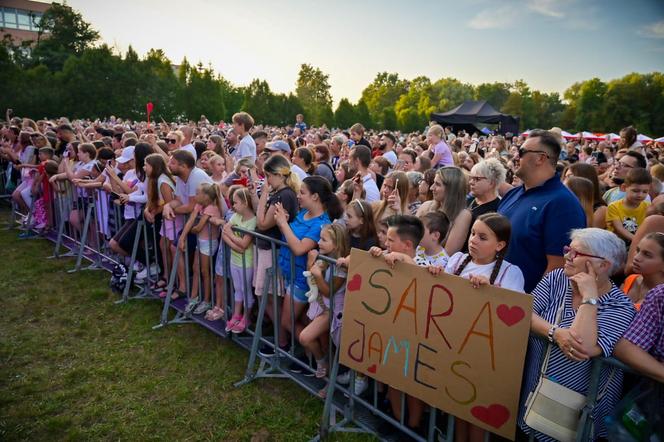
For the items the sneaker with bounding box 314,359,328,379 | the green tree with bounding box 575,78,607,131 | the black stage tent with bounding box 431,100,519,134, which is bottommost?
the sneaker with bounding box 314,359,328,379

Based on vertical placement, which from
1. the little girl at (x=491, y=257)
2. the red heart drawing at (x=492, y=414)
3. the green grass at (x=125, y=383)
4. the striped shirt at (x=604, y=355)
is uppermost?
the little girl at (x=491, y=257)

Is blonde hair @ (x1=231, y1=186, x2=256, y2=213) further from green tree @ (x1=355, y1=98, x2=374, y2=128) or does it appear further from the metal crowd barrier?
green tree @ (x1=355, y1=98, x2=374, y2=128)

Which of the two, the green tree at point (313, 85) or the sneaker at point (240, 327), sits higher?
the green tree at point (313, 85)

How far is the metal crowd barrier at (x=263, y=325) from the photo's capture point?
3.18 meters

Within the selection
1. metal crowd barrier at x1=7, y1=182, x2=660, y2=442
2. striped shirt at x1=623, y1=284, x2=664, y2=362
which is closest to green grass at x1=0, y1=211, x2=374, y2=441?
metal crowd barrier at x1=7, y1=182, x2=660, y2=442

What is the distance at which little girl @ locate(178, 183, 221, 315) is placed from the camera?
16.2 ft

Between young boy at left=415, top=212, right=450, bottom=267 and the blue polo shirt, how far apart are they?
0.54m

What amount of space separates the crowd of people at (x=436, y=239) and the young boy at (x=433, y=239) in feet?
0.04

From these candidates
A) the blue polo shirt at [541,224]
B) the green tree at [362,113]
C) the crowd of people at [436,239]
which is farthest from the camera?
the green tree at [362,113]

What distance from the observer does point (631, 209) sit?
4402 millimetres

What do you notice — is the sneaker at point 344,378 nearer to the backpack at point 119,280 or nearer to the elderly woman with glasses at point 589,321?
the elderly woman with glasses at point 589,321

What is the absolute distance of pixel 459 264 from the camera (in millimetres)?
3047

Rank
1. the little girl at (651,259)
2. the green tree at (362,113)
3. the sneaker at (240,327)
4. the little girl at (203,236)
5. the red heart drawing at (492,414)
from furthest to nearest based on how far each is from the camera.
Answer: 1. the green tree at (362,113)
2. the little girl at (203,236)
3. the sneaker at (240,327)
4. the little girl at (651,259)
5. the red heart drawing at (492,414)

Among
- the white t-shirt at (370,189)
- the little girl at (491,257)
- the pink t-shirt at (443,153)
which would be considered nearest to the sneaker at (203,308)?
the white t-shirt at (370,189)
